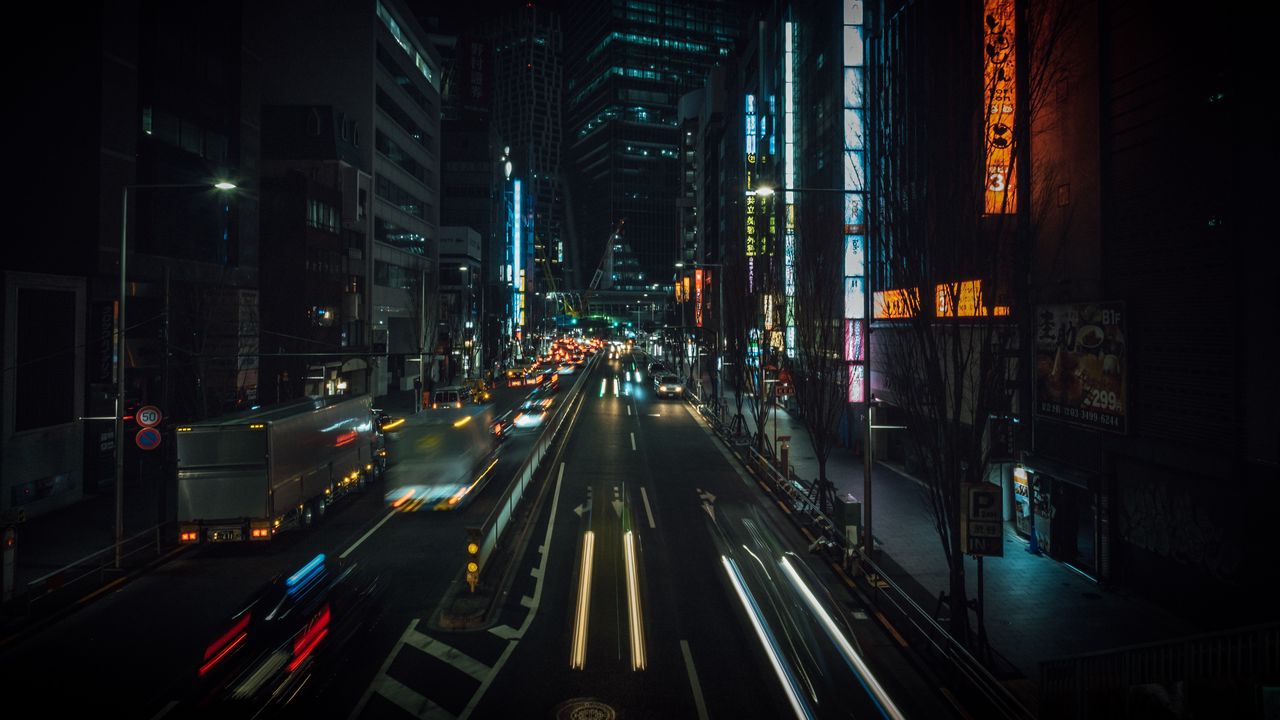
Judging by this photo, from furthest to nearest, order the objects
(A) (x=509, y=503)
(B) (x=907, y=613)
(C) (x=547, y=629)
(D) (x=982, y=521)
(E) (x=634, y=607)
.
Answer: (A) (x=509, y=503) → (E) (x=634, y=607) → (C) (x=547, y=629) → (B) (x=907, y=613) → (D) (x=982, y=521)

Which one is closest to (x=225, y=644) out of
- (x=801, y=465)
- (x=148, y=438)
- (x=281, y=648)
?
(x=281, y=648)

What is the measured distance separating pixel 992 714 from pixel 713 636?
4.48m

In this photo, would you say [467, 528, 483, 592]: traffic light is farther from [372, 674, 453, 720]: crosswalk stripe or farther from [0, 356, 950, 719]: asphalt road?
[372, 674, 453, 720]: crosswalk stripe

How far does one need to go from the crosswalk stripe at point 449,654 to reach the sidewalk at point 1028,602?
26.1 ft

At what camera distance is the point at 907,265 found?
37.4ft

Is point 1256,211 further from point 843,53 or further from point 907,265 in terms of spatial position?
point 843,53

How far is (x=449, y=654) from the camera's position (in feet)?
35.8

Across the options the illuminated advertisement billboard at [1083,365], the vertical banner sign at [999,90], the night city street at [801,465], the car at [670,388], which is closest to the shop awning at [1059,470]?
the night city street at [801,465]

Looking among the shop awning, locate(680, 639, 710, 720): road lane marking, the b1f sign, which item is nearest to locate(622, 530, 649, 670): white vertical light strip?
locate(680, 639, 710, 720): road lane marking

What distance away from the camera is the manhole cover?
902 centimetres

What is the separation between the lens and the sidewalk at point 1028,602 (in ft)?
37.3

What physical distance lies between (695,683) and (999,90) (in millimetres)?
14453

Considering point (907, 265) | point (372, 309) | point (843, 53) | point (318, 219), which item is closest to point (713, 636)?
point (907, 265)

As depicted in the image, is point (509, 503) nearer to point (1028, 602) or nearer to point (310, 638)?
point (310, 638)
